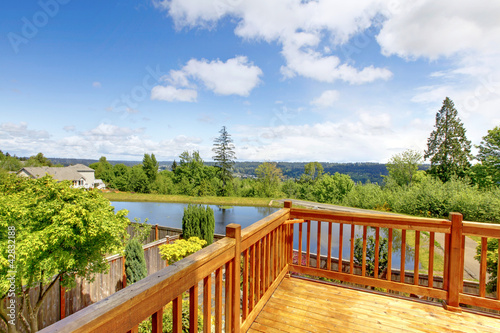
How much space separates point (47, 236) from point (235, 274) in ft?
12.0

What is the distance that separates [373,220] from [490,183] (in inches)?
864

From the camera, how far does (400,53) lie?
8.17 m

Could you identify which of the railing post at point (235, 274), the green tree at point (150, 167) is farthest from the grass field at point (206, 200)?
the railing post at point (235, 274)

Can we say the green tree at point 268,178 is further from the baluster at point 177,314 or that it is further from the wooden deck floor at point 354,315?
the baluster at point 177,314

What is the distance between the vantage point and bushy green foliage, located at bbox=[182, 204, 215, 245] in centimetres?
752

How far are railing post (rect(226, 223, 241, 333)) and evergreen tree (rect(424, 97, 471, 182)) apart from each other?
79.7 feet

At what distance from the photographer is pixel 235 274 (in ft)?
4.98

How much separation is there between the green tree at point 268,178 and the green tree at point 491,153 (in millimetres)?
17547

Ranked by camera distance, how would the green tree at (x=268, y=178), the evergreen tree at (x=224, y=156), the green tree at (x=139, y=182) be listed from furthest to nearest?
the green tree at (x=139, y=182) < the evergreen tree at (x=224, y=156) < the green tree at (x=268, y=178)

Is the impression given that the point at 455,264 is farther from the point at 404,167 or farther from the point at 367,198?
the point at 404,167

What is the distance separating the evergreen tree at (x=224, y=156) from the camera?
26.6 meters

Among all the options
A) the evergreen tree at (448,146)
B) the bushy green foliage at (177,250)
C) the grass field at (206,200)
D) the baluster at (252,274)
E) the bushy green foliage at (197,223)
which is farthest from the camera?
the grass field at (206,200)

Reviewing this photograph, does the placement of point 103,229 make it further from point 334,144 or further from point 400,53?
point 334,144

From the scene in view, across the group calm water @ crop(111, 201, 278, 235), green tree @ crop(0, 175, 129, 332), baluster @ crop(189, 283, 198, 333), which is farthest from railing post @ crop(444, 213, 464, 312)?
calm water @ crop(111, 201, 278, 235)
